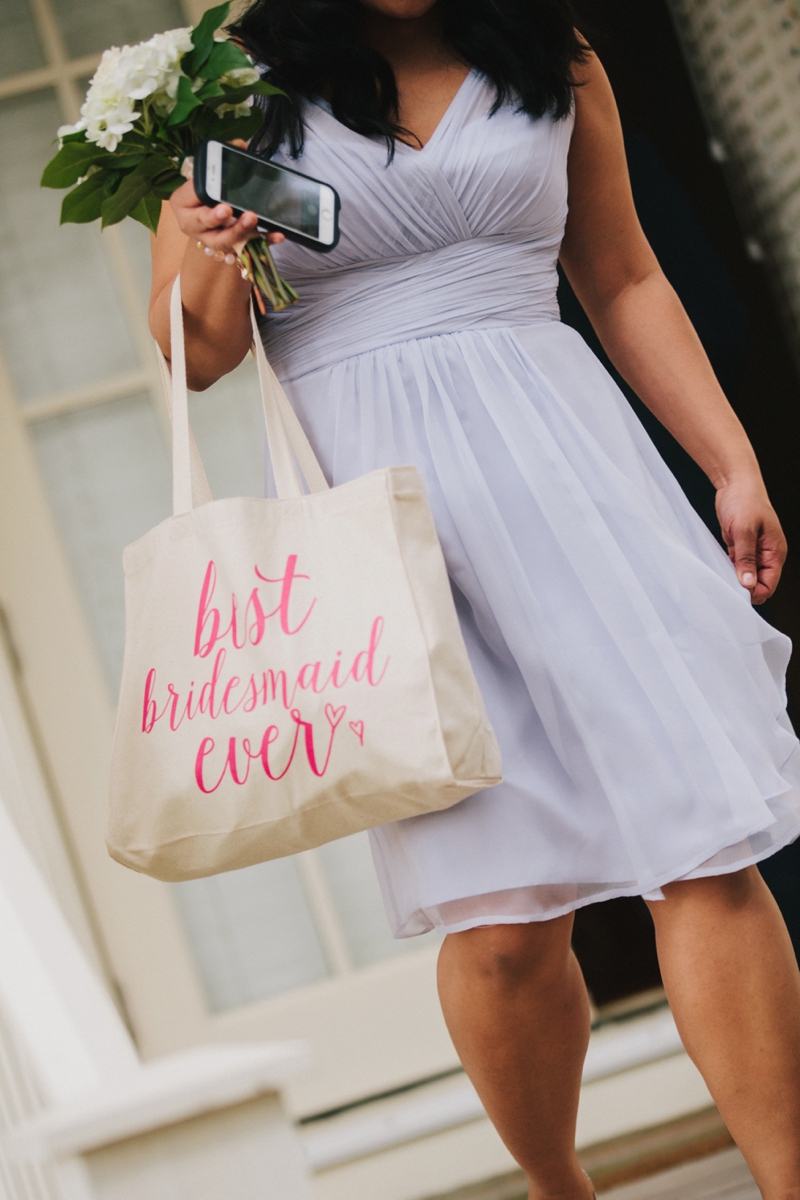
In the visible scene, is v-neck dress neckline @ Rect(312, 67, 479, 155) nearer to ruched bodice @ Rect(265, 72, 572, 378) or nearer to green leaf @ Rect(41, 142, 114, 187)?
ruched bodice @ Rect(265, 72, 572, 378)

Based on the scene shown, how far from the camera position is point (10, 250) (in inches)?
89.8

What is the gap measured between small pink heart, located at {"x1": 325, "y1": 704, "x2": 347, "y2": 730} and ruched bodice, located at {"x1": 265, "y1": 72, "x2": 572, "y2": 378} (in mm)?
342

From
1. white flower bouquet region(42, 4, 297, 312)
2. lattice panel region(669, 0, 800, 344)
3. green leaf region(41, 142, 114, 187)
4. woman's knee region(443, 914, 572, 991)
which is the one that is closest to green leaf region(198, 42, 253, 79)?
white flower bouquet region(42, 4, 297, 312)

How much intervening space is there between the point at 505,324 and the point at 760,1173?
72 cm

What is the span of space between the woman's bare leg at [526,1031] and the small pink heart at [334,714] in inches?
9.6

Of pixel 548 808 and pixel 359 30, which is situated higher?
pixel 359 30

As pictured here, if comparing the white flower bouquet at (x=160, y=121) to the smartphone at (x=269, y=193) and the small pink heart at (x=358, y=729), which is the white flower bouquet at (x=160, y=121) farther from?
the small pink heart at (x=358, y=729)

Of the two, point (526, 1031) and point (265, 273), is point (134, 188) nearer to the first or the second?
point (265, 273)

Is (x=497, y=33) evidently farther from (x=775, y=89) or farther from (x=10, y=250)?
(x=10, y=250)

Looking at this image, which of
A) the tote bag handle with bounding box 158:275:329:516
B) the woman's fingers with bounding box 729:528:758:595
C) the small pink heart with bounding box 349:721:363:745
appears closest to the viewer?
the small pink heart with bounding box 349:721:363:745

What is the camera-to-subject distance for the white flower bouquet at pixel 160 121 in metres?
0.81

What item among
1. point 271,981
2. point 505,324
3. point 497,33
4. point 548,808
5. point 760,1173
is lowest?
point 271,981

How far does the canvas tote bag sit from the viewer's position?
30.2 inches

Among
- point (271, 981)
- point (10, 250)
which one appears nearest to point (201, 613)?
point (271, 981)
